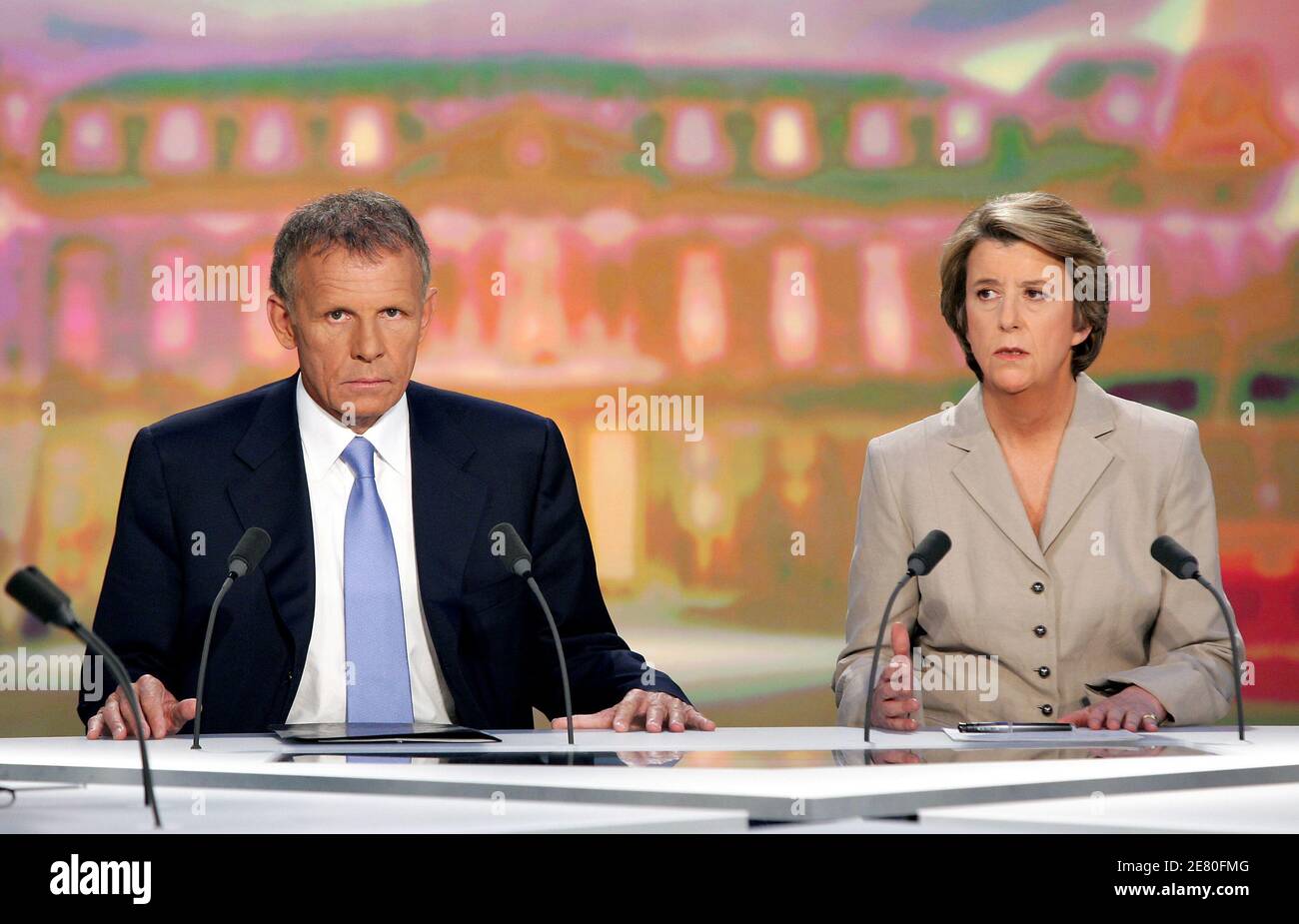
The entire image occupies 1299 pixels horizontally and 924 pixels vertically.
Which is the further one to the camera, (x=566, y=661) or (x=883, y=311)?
(x=883, y=311)

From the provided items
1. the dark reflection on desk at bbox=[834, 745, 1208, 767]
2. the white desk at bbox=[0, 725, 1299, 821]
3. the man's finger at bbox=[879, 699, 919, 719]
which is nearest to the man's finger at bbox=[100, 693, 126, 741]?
the white desk at bbox=[0, 725, 1299, 821]

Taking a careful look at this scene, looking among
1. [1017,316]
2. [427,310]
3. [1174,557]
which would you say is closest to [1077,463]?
[1017,316]

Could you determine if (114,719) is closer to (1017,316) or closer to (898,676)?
(898,676)

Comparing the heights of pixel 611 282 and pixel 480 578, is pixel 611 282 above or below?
above

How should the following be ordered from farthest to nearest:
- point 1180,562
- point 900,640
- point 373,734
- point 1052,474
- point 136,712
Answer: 1. point 1052,474
2. point 900,640
3. point 1180,562
4. point 373,734
5. point 136,712

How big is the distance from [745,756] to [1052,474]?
1151 mm

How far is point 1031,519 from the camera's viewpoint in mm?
2951

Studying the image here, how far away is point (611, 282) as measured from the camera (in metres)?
4.85
